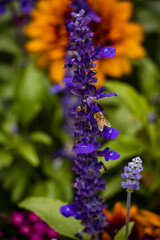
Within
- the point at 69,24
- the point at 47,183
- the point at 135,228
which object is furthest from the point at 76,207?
the point at 47,183

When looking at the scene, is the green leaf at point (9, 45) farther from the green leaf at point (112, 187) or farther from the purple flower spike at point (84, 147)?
the purple flower spike at point (84, 147)

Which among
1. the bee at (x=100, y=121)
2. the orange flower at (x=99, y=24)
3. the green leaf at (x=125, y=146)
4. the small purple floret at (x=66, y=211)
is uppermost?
the orange flower at (x=99, y=24)

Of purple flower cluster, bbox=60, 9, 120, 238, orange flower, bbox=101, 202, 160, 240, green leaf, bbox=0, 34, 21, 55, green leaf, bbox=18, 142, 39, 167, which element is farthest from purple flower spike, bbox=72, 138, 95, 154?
green leaf, bbox=0, 34, 21, 55

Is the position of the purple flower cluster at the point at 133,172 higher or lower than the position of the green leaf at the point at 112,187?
lower

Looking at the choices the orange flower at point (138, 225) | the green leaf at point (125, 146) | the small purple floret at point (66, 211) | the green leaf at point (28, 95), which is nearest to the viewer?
the small purple floret at point (66, 211)

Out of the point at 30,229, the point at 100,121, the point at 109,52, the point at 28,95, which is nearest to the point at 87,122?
the point at 100,121

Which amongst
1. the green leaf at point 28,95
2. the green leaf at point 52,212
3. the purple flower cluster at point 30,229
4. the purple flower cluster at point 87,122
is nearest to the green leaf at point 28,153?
the green leaf at point 28,95

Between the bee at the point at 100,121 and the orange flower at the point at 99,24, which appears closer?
the bee at the point at 100,121
